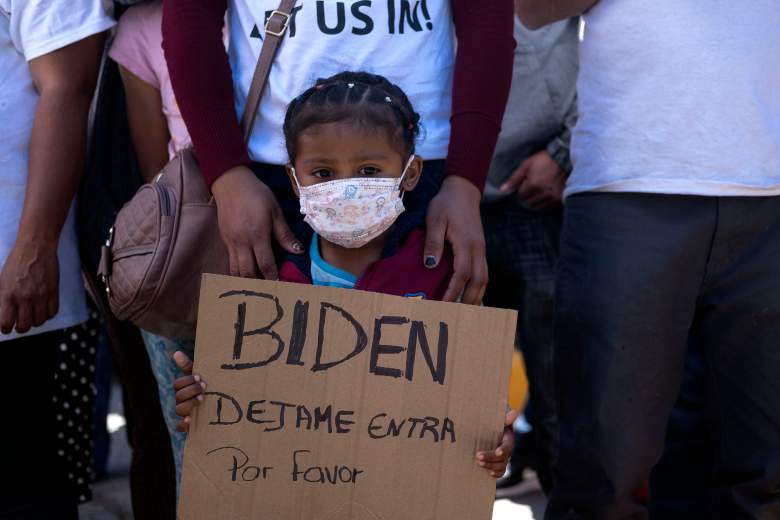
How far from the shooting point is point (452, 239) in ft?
7.13

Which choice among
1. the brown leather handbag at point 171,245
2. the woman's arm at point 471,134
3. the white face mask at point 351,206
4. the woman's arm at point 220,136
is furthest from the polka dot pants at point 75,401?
the woman's arm at point 471,134

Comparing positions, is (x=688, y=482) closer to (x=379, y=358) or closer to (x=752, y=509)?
(x=752, y=509)

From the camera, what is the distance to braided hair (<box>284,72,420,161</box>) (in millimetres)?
2170

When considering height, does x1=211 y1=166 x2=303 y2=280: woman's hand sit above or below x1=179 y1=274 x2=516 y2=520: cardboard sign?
above

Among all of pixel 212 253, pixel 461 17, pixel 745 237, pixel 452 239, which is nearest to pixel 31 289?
pixel 212 253

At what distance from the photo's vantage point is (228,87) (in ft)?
7.51

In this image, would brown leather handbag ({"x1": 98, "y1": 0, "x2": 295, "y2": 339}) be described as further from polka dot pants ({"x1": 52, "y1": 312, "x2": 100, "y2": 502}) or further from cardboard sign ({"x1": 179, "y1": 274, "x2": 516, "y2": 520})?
polka dot pants ({"x1": 52, "y1": 312, "x2": 100, "y2": 502})

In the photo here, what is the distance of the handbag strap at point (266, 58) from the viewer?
2.24m

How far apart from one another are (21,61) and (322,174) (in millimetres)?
906

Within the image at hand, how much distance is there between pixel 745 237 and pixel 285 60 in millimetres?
1169

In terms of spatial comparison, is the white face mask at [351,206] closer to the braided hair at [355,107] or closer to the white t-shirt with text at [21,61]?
the braided hair at [355,107]

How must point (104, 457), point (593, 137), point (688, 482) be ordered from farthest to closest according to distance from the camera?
point (104, 457) → point (688, 482) → point (593, 137)

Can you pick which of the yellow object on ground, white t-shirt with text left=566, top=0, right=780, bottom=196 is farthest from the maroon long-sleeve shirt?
the yellow object on ground

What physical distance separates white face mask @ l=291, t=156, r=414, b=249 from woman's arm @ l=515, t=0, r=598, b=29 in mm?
741
